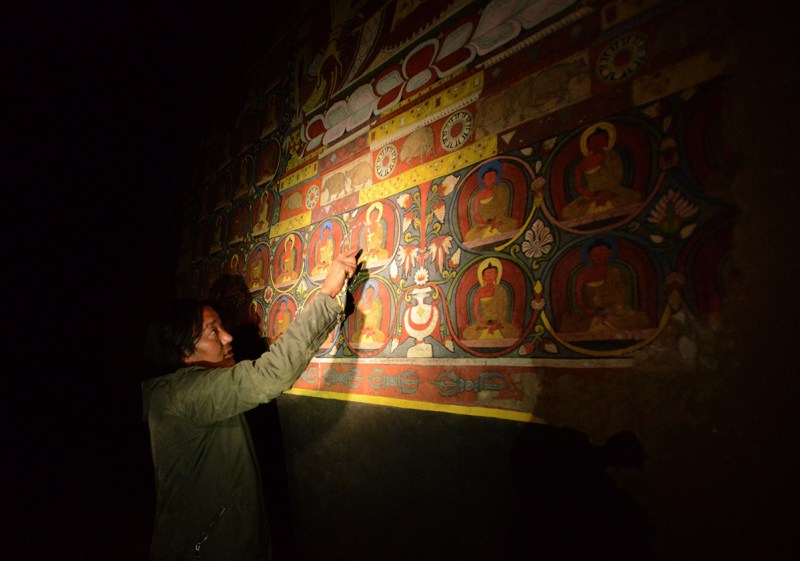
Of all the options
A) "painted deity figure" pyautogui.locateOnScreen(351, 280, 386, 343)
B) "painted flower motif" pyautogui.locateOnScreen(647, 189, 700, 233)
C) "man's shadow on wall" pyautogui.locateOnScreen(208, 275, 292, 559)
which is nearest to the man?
"painted deity figure" pyautogui.locateOnScreen(351, 280, 386, 343)

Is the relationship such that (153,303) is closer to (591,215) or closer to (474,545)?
(474,545)

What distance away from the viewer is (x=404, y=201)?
156 centimetres

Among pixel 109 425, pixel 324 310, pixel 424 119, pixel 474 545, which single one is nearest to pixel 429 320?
pixel 324 310

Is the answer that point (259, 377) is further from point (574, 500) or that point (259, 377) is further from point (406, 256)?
point (574, 500)

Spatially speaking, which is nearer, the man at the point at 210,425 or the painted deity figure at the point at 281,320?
the man at the point at 210,425

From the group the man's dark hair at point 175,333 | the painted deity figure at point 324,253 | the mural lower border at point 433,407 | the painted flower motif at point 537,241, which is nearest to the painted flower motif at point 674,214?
the painted flower motif at point 537,241

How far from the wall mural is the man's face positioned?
43cm

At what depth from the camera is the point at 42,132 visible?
11.7 feet

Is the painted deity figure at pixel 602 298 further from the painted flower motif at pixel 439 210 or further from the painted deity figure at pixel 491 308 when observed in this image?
the painted flower motif at pixel 439 210

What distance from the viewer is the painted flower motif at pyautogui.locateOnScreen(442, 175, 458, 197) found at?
55.2 inches

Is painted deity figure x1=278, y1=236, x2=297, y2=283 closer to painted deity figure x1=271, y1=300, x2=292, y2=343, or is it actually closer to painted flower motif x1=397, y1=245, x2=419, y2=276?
painted deity figure x1=271, y1=300, x2=292, y2=343

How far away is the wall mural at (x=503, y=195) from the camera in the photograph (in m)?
0.92

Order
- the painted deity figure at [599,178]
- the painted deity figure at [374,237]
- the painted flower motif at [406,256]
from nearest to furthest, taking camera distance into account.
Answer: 1. the painted deity figure at [599,178]
2. the painted flower motif at [406,256]
3. the painted deity figure at [374,237]

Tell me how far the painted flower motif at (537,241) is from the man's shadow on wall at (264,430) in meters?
1.81
